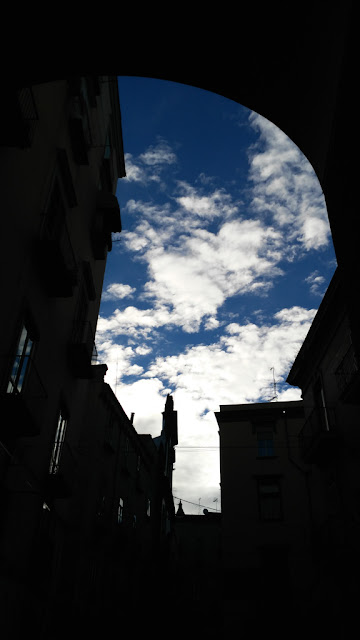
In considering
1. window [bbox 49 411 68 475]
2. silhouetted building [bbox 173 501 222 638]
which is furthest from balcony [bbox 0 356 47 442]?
silhouetted building [bbox 173 501 222 638]

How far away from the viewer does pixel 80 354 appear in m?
13.3

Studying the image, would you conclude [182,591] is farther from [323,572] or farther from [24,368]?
[24,368]

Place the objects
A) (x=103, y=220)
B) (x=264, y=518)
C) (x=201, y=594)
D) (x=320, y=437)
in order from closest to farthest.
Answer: (x=103, y=220) < (x=320, y=437) < (x=264, y=518) < (x=201, y=594)

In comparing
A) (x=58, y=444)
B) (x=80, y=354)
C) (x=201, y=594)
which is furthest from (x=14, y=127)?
(x=201, y=594)

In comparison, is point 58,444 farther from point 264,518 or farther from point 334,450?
point 264,518

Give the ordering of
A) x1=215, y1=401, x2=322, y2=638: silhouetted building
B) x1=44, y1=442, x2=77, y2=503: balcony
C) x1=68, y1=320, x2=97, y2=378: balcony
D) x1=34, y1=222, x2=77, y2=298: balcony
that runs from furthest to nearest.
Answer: x1=215, y1=401, x2=322, y2=638: silhouetted building < x1=68, y1=320, x2=97, y2=378: balcony < x1=44, y1=442, x2=77, y2=503: balcony < x1=34, y1=222, x2=77, y2=298: balcony

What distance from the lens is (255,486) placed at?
1085 inches

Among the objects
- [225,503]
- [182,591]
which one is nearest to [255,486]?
[225,503]

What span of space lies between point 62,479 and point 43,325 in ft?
12.2

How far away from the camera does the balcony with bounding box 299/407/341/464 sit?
17083 millimetres

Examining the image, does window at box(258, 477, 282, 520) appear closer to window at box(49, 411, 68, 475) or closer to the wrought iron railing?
the wrought iron railing

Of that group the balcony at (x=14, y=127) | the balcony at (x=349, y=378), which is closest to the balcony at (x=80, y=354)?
the balcony at (x=14, y=127)

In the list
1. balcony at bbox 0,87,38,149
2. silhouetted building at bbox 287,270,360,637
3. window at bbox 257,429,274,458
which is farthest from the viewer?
window at bbox 257,429,274,458

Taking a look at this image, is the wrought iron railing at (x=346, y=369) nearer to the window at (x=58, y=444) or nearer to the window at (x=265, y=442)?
the window at (x=58, y=444)
